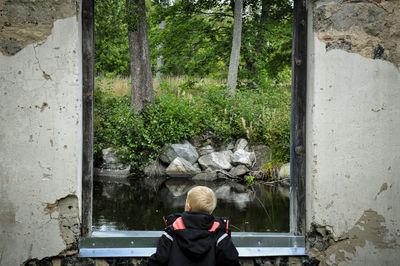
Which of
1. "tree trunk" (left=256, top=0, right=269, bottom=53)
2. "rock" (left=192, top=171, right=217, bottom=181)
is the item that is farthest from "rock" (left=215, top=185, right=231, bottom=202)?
"tree trunk" (left=256, top=0, right=269, bottom=53)

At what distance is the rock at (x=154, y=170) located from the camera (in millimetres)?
9203

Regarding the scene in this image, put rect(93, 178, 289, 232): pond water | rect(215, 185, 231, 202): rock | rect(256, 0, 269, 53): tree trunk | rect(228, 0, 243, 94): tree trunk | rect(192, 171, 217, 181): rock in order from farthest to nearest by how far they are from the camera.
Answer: rect(256, 0, 269, 53): tree trunk → rect(228, 0, 243, 94): tree trunk → rect(192, 171, 217, 181): rock → rect(215, 185, 231, 202): rock → rect(93, 178, 289, 232): pond water

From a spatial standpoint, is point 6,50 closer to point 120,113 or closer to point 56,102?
point 56,102

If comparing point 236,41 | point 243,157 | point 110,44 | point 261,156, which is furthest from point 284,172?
point 110,44

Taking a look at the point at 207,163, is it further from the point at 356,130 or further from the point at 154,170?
the point at 356,130

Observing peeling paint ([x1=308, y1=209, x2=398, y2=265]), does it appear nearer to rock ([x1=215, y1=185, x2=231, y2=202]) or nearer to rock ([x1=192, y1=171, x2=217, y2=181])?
rock ([x1=215, y1=185, x2=231, y2=202])

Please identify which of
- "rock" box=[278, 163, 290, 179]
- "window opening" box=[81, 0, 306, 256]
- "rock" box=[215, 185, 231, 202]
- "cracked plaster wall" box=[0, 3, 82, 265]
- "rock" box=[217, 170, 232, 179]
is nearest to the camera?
"cracked plaster wall" box=[0, 3, 82, 265]

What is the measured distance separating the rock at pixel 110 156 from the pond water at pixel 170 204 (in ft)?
3.04

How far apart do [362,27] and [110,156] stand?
7674mm

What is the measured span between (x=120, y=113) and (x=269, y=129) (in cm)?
401

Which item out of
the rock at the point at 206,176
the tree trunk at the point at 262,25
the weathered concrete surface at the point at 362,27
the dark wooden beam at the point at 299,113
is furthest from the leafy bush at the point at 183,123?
the weathered concrete surface at the point at 362,27

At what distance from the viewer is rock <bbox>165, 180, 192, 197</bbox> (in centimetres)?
745

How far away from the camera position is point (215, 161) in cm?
928

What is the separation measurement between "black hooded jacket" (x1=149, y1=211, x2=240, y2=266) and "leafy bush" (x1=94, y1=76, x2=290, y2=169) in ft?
22.7
